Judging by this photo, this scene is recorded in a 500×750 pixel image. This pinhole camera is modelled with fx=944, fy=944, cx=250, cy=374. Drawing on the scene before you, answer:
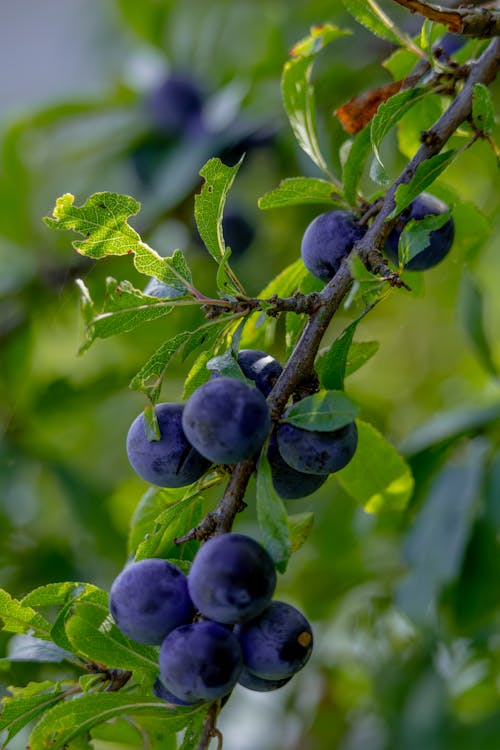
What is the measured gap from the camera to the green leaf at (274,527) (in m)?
0.74

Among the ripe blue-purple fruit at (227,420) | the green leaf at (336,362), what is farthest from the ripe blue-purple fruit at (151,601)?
the green leaf at (336,362)

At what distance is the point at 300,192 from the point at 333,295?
0.20 m

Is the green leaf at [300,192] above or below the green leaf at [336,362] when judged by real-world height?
above

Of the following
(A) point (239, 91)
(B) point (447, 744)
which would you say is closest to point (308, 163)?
(A) point (239, 91)

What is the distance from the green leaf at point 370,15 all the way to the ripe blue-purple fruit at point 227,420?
19.2 inches

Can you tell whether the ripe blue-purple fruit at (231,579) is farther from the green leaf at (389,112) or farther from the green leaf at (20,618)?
the green leaf at (389,112)

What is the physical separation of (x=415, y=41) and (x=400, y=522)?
84cm

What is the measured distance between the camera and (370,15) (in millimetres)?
1020

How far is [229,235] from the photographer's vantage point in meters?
2.02

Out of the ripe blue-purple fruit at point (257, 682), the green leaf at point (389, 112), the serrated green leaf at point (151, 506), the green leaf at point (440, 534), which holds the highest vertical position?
the green leaf at point (389, 112)

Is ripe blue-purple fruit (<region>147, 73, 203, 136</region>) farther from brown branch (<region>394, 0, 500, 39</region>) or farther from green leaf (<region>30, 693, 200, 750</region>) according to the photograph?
green leaf (<region>30, 693, 200, 750</region>)

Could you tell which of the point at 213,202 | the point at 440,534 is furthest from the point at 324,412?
the point at 440,534

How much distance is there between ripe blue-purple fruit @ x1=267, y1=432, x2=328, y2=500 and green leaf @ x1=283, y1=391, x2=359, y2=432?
0.06m

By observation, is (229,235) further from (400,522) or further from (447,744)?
(447,744)
